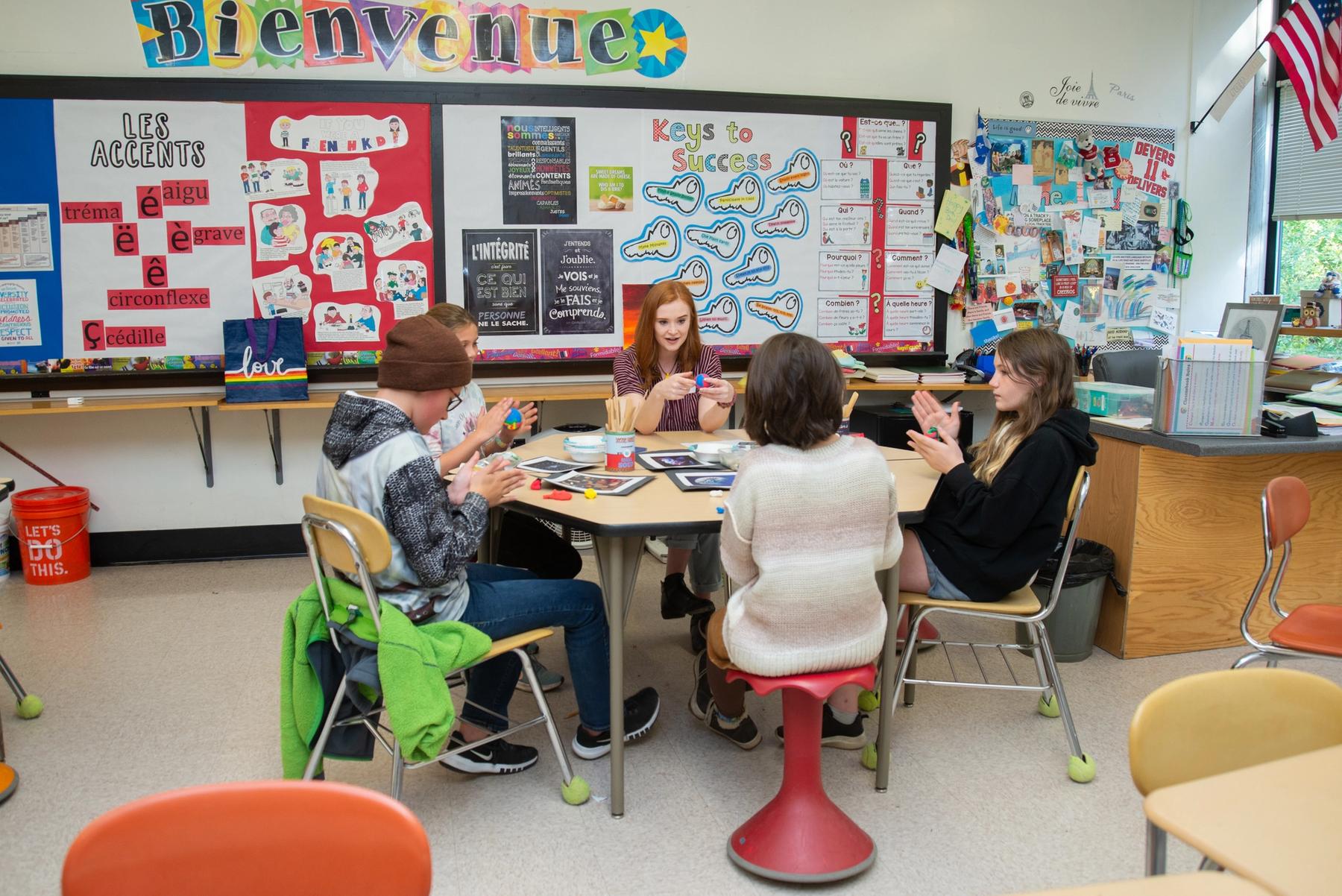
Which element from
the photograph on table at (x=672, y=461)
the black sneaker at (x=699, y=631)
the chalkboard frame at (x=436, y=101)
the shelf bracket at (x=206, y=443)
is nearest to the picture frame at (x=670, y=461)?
the photograph on table at (x=672, y=461)

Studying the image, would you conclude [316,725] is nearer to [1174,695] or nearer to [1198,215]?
[1174,695]

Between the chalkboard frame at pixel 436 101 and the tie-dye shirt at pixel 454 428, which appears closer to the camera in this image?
the tie-dye shirt at pixel 454 428

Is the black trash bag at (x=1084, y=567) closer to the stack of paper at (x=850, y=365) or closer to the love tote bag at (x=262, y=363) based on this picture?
the stack of paper at (x=850, y=365)

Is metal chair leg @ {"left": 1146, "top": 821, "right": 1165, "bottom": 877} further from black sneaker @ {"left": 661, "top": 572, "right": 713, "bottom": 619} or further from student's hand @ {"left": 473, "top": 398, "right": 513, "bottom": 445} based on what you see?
black sneaker @ {"left": 661, "top": 572, "right": 713, "bottom": 619}

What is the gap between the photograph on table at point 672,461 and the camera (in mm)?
2965

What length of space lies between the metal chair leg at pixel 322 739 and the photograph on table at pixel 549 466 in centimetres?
80

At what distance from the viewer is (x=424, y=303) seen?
15.0 ft

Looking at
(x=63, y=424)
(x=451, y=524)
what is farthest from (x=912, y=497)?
(x=63, y=424)

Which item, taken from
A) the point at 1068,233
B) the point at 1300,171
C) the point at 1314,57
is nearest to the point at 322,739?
the point at 1068,233

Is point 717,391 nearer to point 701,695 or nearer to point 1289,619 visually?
point 701,695

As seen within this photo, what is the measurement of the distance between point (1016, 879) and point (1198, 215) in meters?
4.47

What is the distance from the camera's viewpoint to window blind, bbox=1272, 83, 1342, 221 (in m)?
5.22

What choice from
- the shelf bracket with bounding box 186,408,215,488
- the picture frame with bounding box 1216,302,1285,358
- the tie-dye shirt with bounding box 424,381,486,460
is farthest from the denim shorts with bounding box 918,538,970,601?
the shelf bracket with bounding box 186,408,215,488

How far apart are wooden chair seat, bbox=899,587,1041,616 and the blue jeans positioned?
30.9 inches
